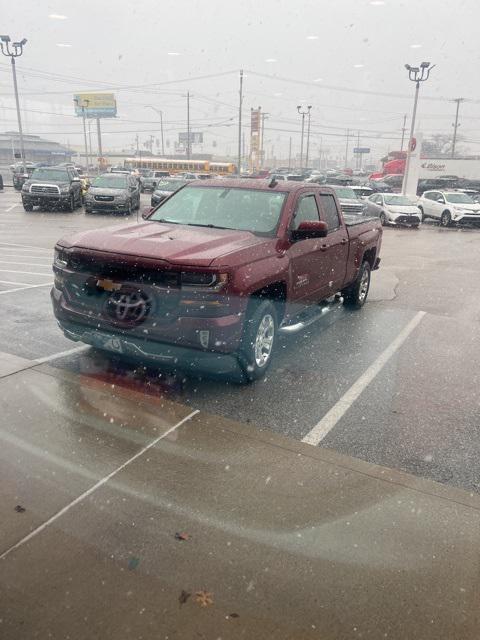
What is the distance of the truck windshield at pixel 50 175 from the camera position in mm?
22484

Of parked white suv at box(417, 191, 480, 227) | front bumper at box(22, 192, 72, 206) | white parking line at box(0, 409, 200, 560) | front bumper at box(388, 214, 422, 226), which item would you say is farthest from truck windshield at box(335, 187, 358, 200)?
white parking line at box(0, 409, 200, 560)

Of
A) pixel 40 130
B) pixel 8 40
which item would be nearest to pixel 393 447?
pixel 8 40

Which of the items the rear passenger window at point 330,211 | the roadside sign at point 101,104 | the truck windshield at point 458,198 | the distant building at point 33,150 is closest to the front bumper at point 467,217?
the truck windshield at point 458,198

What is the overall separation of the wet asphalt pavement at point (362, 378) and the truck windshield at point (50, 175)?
1447 cm

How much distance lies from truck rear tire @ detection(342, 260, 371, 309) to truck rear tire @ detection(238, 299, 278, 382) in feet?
10.5

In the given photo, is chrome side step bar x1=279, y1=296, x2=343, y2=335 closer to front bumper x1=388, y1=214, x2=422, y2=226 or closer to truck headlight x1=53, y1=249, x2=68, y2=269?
truck headlight x1=53, y1=249, x2=68, y2=269

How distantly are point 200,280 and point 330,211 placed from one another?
10.4ft

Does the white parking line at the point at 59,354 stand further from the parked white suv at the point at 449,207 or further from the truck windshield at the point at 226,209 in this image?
the parked white suv at the point at 449,207

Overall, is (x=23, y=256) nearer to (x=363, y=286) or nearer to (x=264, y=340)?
(x=363, y=286)

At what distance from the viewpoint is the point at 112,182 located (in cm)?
2258

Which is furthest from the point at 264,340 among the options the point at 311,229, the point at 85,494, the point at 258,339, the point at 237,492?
the point at 85,494

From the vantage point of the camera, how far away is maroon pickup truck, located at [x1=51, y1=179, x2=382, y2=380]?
434 cm

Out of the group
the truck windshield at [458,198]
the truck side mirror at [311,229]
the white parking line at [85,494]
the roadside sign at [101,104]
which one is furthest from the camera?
the roadside sign at [101,104]

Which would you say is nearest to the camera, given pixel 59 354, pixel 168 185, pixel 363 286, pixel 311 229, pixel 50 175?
pixel 311 229
